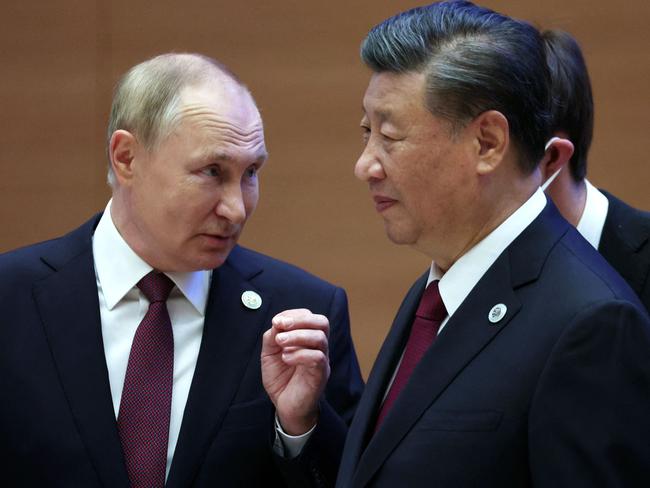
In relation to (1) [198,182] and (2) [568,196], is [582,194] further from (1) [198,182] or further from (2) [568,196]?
(1) [198,182]

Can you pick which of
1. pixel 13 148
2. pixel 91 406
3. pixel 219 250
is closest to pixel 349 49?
pixel 13 148

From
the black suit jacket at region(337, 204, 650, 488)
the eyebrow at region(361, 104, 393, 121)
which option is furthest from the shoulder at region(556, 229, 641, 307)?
the eyebrow at region(361, 104, 393, 121)

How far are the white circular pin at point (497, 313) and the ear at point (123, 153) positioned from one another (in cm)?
92

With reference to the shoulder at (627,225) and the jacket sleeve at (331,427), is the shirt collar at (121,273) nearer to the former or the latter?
the jacket sleeve at (331,427)

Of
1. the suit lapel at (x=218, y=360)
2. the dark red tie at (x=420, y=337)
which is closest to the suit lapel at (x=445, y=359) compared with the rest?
the dark red tie at (x=420, y=337)

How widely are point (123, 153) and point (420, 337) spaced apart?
2.64 ft

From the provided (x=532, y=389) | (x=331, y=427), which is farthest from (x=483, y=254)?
(x=331, y=427)

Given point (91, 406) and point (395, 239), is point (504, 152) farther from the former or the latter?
point (91, 406)

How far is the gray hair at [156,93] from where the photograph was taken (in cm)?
252

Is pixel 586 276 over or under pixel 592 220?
over

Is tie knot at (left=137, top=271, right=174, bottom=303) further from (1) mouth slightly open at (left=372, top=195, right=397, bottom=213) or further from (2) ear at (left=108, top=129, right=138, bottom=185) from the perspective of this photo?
(1) mouth slightly open at (left=372, top=195, right=397, bottom=213)

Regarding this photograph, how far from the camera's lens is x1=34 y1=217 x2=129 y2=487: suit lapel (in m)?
2.38

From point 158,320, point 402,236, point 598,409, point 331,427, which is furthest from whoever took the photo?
point 158,320

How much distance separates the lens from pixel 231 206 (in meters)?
2.49
